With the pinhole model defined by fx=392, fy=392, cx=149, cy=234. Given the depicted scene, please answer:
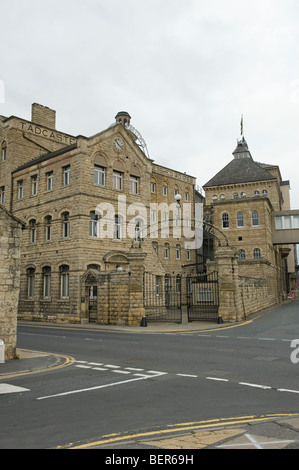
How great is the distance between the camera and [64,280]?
28.8 metres

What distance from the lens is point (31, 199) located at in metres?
32.2

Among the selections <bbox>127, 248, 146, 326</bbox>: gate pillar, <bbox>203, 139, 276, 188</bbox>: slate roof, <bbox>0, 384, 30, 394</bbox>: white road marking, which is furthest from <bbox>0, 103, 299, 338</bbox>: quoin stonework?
<bbox>203, 139, 276, 188</bbox>: slate roof

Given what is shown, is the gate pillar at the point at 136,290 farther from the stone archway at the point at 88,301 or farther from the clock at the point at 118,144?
the clock at the point at 118,144

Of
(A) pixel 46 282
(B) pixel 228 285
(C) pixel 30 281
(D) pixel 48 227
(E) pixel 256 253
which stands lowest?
(B) pixel 228 285

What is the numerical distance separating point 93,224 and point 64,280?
462cm

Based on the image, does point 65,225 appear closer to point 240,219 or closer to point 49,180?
point 49,180

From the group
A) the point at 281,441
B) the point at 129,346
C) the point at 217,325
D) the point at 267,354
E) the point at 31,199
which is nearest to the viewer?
the point at 281,441

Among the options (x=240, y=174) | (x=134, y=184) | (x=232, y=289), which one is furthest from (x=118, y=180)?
(x=240, y=174)

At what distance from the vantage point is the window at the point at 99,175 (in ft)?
98.1

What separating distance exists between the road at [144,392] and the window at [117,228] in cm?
1678

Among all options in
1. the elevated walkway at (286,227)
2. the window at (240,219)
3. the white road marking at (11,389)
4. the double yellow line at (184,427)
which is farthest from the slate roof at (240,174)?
the double yellow line at (184,427)

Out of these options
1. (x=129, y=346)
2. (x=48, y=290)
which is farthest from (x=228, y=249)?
(x=48, y=290)
